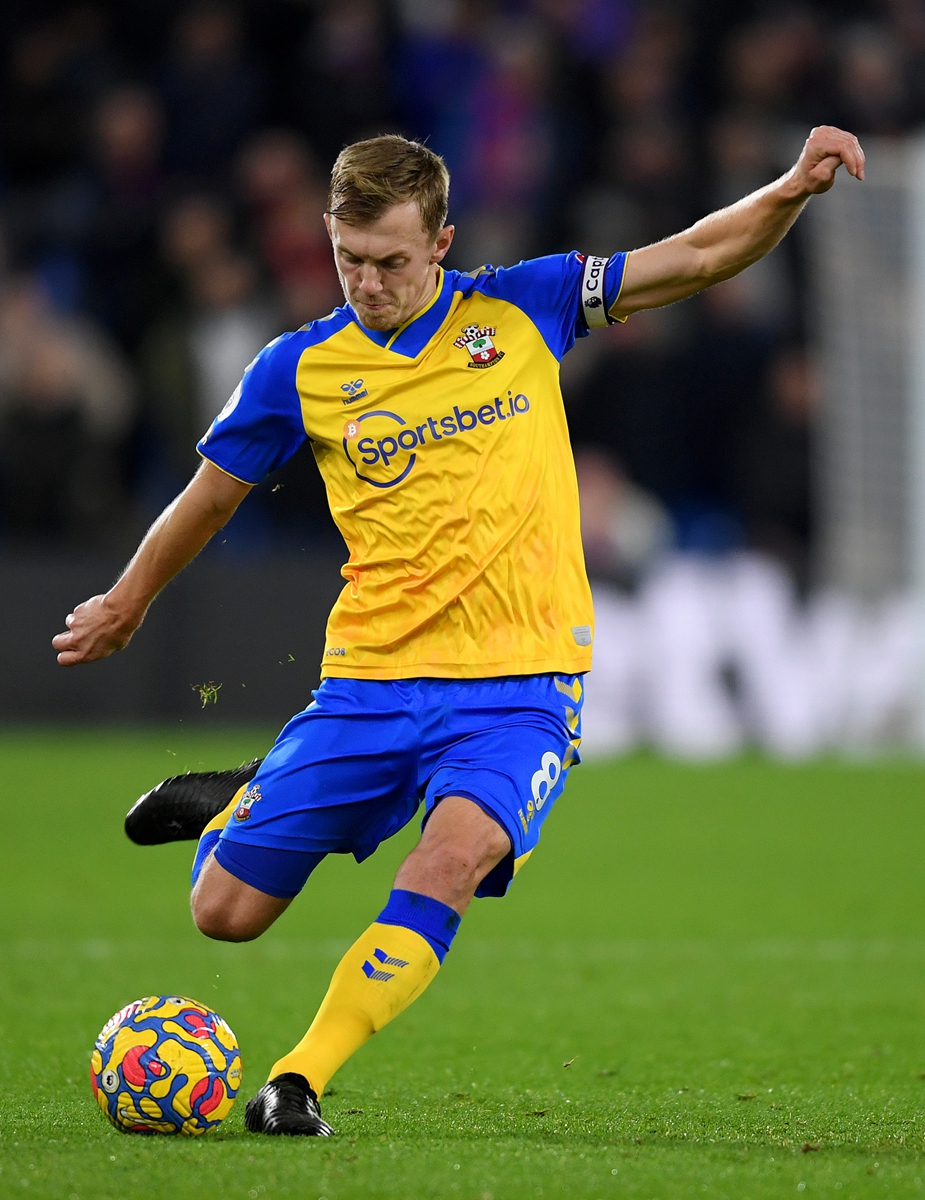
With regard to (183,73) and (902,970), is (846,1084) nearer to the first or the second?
(902,970)

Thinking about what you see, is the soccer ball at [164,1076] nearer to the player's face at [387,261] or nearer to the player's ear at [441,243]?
the player's face at [387,261]

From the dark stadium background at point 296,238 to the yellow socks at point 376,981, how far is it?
914 centimetres

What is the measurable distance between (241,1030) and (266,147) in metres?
10.3

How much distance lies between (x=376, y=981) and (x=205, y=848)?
0.74 meters

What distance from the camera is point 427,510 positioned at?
4469mm

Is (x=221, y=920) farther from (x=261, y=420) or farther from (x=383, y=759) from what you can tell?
(x=261, y=420)

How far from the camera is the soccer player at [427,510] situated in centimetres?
435

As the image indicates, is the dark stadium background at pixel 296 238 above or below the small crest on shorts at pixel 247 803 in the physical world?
above

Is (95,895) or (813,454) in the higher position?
(813,454)

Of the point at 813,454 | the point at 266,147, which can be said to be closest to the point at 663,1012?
the point at 813,454

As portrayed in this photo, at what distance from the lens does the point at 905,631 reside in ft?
44.1

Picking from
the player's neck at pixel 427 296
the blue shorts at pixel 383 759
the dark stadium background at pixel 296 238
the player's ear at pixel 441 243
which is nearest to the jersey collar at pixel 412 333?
the player's neck at pixel 427 296

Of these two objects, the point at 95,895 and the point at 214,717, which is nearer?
the point at 95,895

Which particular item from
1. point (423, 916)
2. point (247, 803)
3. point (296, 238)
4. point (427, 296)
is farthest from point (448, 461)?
point (296, 238)
